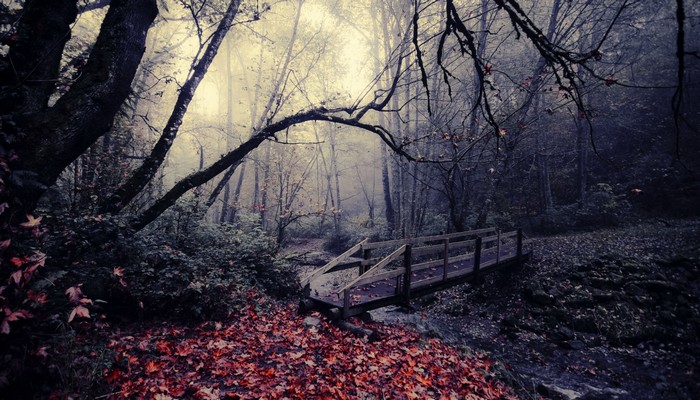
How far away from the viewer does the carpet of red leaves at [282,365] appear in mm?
3992

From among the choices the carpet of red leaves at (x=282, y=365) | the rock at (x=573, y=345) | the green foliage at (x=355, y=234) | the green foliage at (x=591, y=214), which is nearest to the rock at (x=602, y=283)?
the rock at (x=573, y=345)

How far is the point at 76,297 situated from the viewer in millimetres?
2854

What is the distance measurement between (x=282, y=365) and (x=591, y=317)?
8.41 m

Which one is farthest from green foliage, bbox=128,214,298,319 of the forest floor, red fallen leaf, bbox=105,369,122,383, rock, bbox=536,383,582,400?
rock, bbox=536,383,582,400

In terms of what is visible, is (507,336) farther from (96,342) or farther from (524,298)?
(96,342)

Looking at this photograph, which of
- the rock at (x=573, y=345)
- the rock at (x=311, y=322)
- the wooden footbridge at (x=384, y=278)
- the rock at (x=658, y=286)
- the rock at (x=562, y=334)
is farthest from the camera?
the rock at (x=658, y=286)

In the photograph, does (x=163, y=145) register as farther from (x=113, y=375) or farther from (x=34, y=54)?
(x=113, y=375)

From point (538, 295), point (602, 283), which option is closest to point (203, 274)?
point (538, 295)

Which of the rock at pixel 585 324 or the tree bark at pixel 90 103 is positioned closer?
the tree bark at pixel 90 103

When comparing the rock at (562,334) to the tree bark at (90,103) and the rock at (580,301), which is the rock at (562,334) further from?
the tree bark at (90,103)

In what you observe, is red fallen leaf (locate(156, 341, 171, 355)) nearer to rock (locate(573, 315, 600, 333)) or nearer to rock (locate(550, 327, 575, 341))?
rock (locate(550, 327, 575, 341))

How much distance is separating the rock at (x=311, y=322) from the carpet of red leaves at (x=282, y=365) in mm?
90

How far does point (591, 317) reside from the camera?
832 centimetres

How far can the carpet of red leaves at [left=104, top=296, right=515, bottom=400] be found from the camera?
399cm
